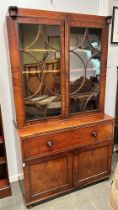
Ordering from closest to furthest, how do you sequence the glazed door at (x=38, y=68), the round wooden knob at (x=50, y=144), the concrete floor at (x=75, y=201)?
the glazed door at (x=38, y=68) < the round wooden knob at (x=50, y=144) < the concrete floor at (x=75, y=201)

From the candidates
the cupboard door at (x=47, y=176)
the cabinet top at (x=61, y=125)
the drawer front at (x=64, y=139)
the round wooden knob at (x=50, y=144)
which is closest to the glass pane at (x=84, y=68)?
the cabinet top at (x=61, y=125)

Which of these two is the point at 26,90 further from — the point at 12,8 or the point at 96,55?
the point at 96,55

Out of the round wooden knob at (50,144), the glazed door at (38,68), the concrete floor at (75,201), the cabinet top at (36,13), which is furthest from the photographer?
the concrete floor at (75,201)

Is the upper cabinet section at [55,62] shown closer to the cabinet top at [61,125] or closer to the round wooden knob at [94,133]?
the cabinet top at [61,125]

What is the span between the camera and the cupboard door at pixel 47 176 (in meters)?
1.71

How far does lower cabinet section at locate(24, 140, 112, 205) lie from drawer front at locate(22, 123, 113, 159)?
7 centimetres

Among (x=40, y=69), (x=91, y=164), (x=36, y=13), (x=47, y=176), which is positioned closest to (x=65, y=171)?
(x=47, y=176)

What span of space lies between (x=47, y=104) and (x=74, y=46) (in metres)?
0.64

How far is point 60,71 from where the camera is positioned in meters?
1.78

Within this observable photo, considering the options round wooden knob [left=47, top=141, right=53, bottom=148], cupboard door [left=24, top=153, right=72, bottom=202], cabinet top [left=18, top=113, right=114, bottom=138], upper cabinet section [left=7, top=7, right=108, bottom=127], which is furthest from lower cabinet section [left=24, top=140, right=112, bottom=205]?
upper cabinet section [left=7, top=7, right=108, bottom=127]

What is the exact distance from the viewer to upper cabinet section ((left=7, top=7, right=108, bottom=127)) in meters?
1.57

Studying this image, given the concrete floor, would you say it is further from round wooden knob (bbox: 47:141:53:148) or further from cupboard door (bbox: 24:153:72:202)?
round wooden knob (bbox: 47:141:53:148)

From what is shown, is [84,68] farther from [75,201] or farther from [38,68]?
[75,201]

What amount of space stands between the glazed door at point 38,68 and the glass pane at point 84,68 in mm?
138
